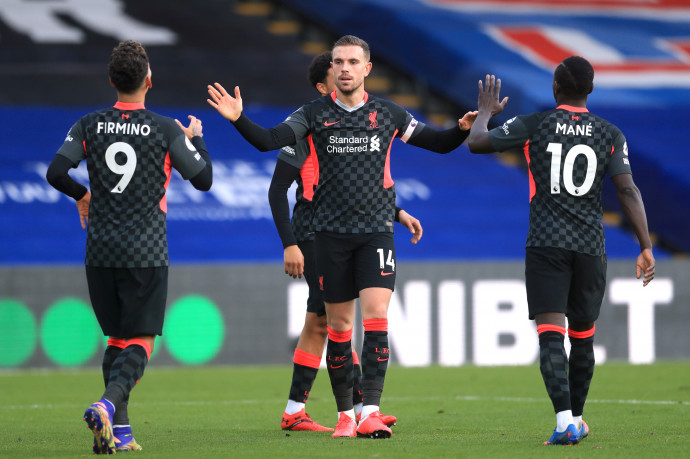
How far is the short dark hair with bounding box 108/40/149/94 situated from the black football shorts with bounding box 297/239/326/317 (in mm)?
1748

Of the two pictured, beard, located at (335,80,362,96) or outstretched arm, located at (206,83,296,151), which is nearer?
outstretched arm, located at (206,83,296,151)

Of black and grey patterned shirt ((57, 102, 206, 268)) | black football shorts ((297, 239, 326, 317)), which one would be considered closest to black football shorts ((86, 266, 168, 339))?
black and grey patterned shirt ((57, 102, 206, 268))

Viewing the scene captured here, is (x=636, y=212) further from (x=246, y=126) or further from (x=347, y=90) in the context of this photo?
(x=246, y=126)

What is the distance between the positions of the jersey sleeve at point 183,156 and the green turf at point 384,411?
1420mm

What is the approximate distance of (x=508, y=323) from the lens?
14312mm

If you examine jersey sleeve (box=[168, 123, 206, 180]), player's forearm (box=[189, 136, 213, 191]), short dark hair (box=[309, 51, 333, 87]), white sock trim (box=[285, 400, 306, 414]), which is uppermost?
short dark hair (box=[309, 51, 333, 87])

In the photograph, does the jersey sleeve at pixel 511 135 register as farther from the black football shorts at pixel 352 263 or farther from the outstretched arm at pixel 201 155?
the outstretched arm at pixel 201 155

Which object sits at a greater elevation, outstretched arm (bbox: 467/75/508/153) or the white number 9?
outstretched arm (bbox: 467/75/508/153)

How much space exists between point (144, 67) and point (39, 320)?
8.32m

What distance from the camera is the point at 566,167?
6.12m

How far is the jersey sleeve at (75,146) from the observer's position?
5.95 meters

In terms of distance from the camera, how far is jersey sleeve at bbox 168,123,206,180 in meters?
5.93

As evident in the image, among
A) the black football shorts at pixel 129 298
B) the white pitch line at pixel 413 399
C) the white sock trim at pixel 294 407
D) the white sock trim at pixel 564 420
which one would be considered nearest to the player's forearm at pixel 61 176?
the black football shorts at pixel 129 298

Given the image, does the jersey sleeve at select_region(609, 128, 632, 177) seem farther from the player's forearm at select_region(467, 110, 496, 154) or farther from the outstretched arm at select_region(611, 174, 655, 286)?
the player's forearm at select_region(467, 110, 496, 154)
